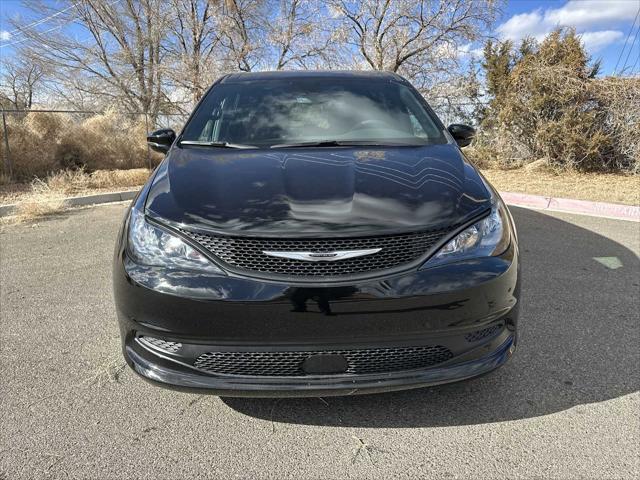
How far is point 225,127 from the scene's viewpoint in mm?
3076

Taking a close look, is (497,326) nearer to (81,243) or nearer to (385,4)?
(81,243)

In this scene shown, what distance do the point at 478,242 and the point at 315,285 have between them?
0.74 m

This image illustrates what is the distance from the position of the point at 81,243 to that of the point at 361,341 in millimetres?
4496

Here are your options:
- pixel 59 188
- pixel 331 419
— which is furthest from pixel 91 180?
pixel 331 419

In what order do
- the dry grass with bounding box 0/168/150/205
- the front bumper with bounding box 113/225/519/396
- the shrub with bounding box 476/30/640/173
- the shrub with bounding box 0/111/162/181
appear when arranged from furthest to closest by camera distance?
the shrub with bounding box 476/30/640/173 < the shrub with bounding box 0/111/162/181 < the dry grass with bounding box 0/168/150/205 < the front bumper with bounding box 113/225/519/396

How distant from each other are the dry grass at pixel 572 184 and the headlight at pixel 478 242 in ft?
20.8

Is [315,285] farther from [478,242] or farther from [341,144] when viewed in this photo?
[341,144]

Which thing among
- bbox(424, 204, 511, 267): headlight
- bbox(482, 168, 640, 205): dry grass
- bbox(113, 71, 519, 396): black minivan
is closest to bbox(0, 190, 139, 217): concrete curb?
bbox(113, 71, 519, 396): black minivan

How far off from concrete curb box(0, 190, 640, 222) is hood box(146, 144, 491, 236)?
5.33 metres

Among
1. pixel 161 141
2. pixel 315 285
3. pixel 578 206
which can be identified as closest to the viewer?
pixel 315 285

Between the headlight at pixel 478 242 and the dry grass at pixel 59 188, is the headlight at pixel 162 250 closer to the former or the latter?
the headlight at pixel 478 242

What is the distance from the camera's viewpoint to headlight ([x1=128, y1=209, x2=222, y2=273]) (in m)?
1.87

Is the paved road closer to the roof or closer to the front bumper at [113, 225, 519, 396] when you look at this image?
the front bumper at [113, 225, 519, 396]

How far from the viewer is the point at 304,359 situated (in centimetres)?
187
